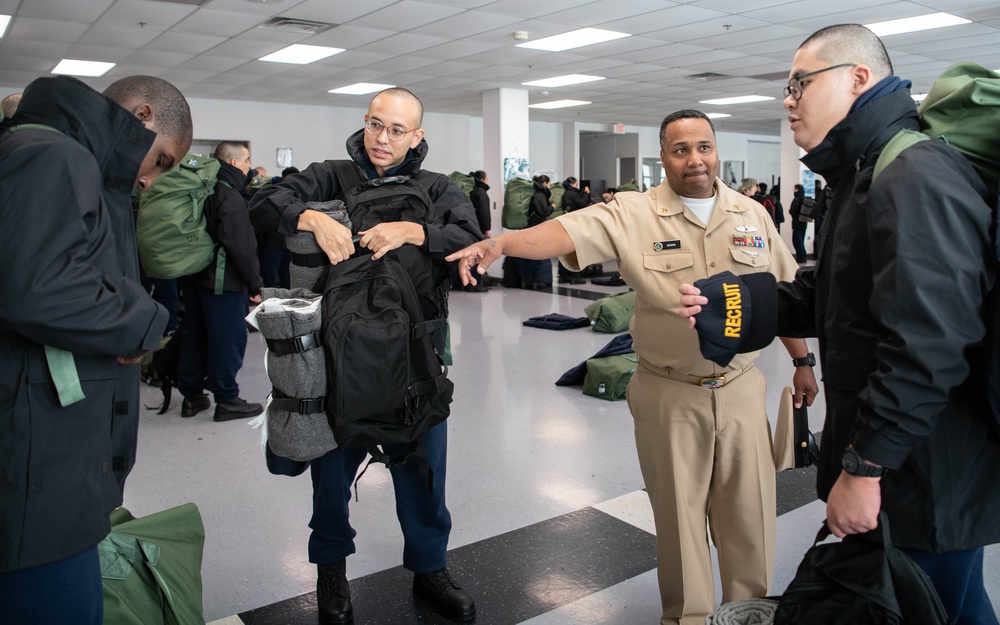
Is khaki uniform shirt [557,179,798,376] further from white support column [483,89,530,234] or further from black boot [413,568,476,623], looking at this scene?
white support column [483,89,530,234]

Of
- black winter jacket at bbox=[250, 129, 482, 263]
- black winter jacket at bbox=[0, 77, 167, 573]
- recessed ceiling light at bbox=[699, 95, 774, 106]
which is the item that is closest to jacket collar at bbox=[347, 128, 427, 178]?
black winter jacket at bbox=[250, 129, 482, 263]

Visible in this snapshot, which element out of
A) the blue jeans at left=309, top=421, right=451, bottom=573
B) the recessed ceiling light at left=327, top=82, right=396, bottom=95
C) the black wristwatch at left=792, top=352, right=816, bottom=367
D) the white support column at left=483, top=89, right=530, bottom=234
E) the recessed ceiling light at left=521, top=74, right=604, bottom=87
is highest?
the recessed ceiling light at left=327, top=82, right=396, bottom=95

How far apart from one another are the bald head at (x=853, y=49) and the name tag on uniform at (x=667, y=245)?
0.77 m

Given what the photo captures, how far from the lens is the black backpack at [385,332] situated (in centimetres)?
204

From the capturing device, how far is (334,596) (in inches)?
92.7

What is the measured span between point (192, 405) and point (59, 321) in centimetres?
372

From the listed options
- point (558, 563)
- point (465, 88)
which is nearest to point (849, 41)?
point (558, 563)

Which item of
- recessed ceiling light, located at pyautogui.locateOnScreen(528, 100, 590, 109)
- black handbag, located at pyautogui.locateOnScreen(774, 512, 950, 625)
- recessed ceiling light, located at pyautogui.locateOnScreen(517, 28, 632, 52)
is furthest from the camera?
recessed ceiling light, located at pyautogui.locateOnScreen(528, 100, 590, 109)

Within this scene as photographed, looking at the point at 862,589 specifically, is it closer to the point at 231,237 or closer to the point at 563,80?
the point at 231,237

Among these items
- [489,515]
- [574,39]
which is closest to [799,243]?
[574,39]

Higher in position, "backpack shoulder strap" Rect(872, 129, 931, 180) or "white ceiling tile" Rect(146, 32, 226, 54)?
"white ceiling tile" Rect(146, 32, 226, 54)

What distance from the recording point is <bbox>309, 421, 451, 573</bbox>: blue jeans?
230 centimetres

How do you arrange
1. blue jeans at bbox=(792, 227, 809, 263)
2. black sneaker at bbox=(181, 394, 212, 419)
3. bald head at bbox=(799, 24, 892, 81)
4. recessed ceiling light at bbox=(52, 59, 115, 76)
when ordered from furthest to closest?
blue jeans at bbox=(792, 227, 809, 263) < recessed ceiling light at bbox=(52, 59, 115, 76) < black sneaker at bbox=(181, 394, 212, 419) < bald head at bbox=(799, 24, 892, 81)

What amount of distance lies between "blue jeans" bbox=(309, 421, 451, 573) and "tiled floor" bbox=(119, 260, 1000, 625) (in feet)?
0.69
